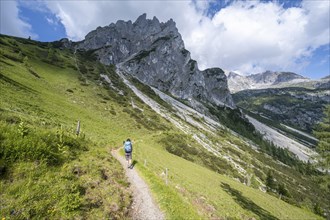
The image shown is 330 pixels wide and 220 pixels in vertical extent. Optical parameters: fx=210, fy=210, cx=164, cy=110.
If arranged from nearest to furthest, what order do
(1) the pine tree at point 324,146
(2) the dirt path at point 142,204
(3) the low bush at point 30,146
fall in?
(3) the low bush at point 30,146 < (2) the dirt path at point 142,204 < (1) the pine tree at point 324,146

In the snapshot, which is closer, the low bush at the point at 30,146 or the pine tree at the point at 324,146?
the low bush at the point at 30,146

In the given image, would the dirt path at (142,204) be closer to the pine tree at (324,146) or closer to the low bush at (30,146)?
the low bush at (30,146)

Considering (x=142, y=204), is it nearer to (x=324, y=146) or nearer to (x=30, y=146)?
(x=30, y=146)

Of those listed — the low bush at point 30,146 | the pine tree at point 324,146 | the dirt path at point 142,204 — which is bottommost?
the dirt path at point 142,204

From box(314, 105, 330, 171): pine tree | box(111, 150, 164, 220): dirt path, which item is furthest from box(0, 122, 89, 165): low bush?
box(314, 105, 330, 171): pine tree

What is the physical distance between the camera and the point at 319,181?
34781 mm

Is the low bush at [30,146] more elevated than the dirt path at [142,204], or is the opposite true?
the low bush at [30,146]

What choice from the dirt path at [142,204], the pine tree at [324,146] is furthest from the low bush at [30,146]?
the pine tree at [324,146]

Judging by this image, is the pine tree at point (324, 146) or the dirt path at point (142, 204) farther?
the pine tree at point (324, 146)

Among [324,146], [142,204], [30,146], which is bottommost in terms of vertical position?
[142,204]

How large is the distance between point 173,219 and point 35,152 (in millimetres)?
8857

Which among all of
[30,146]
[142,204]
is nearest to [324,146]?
[142,204]

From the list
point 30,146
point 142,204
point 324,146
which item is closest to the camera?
point 30,146

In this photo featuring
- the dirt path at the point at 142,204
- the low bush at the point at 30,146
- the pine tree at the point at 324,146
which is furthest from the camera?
the pine tree at the point at 324,146
